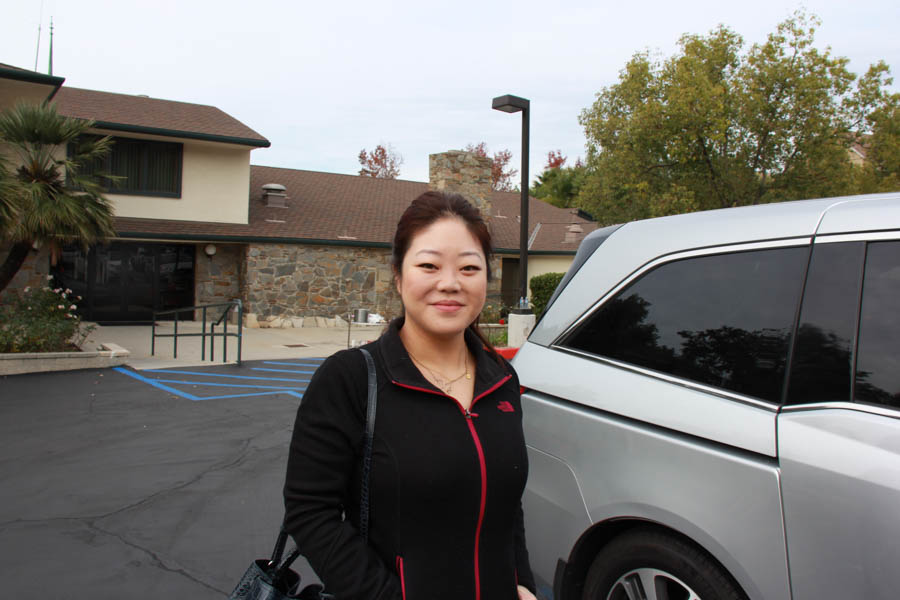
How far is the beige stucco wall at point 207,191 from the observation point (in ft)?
60.3

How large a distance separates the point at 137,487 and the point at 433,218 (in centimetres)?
465

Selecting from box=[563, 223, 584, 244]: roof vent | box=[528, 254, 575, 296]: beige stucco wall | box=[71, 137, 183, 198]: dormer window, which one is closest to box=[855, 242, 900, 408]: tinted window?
box=[71, 137, 183, 198]: dormer window

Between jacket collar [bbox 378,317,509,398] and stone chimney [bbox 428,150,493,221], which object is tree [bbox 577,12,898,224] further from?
jacket collar [bbox 378,317,509,398]

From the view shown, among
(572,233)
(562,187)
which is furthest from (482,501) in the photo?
(562,187)

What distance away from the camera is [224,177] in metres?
19.2

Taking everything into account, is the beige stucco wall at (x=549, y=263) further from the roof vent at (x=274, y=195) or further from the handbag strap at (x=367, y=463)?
the handbag strap at (x=367, y=463)

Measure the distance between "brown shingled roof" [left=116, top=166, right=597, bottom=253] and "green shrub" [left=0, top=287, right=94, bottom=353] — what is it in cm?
497

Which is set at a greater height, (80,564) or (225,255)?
(225,255)

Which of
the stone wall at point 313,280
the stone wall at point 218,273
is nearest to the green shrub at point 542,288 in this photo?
the stone wall at point 313,280

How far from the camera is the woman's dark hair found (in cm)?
176

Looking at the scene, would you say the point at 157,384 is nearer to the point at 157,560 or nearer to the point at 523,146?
the point at 157,560

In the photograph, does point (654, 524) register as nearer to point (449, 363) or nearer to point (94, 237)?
point (449, 363)

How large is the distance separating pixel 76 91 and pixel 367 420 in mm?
21990

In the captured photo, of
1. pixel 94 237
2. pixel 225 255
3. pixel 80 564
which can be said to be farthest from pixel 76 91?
pixel 80 564
